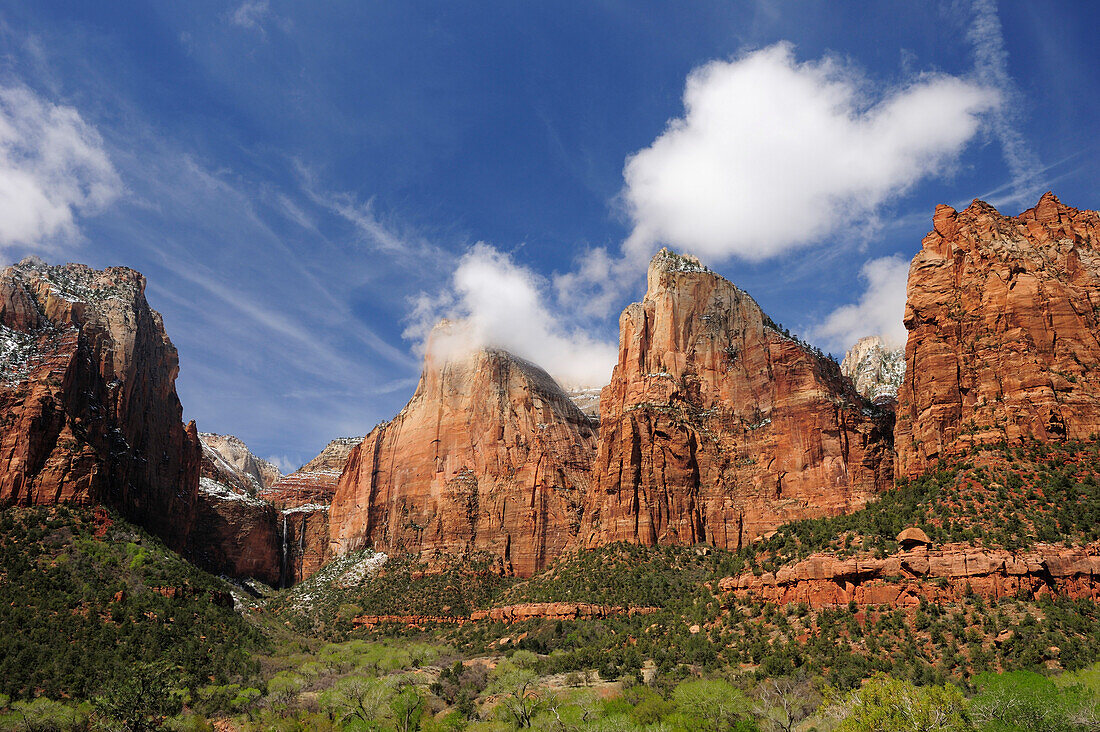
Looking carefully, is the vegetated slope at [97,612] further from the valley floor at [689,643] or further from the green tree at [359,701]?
the green tree at [359,701]

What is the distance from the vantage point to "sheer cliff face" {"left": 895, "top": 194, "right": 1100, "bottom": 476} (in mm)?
61312

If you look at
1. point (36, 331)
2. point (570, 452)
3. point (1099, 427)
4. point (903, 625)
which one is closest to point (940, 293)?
point (1099, 427)

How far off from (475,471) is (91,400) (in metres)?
59.8

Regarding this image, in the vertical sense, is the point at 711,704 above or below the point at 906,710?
below

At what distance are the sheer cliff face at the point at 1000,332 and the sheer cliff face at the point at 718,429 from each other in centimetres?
1884

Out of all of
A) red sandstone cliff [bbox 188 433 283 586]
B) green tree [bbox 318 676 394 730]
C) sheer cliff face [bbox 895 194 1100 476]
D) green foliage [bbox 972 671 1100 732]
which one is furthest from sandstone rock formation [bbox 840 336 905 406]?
red sandstone cliff [bbox 188 433 283 586]

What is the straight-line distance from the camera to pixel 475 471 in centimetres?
13012

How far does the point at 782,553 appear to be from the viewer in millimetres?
68938

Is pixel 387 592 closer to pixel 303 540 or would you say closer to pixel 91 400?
pixel 303 540

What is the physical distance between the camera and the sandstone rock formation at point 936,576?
48.6m

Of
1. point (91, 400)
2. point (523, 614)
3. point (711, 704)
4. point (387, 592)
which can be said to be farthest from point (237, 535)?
point (711, 704)

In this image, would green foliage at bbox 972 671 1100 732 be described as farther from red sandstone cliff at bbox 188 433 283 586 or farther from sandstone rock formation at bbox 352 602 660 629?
red sandstone cliff at bbox 188 433 283 586

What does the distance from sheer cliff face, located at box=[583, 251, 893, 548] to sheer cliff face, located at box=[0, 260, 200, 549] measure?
61.1m

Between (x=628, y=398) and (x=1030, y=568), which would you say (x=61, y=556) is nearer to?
(x=628, y=398)
